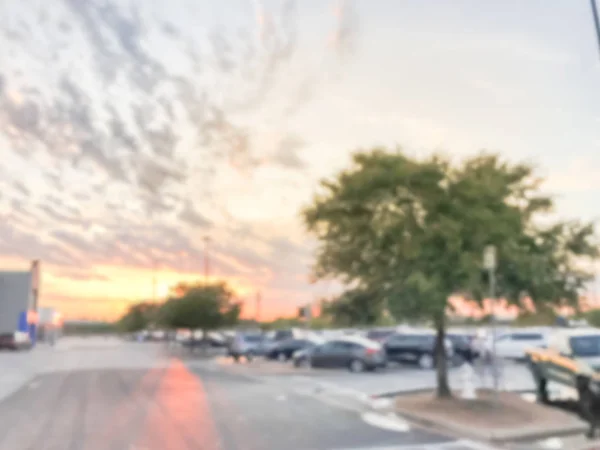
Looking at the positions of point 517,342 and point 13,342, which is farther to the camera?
point 13,342

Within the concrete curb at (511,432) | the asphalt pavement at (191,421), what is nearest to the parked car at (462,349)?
the asphalt pavement at (191,421)

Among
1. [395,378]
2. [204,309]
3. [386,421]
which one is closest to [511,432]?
[386,421]

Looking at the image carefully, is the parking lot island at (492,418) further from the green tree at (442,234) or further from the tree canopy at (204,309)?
the tree canopy at (204,309)

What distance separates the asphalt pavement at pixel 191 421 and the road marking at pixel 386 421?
0.8 inches

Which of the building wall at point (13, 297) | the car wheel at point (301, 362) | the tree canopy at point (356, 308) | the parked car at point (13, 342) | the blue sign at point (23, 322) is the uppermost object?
the building wall at point (13, 297)

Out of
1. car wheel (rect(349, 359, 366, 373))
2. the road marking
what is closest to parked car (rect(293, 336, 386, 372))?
car wheel (rect(349, 359, 366, 373))

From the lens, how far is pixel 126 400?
703 inches

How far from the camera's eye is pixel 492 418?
13430mm

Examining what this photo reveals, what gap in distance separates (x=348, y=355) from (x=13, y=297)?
157ft

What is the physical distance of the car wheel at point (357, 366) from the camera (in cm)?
2880

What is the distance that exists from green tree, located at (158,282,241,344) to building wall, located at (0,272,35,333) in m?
16.6

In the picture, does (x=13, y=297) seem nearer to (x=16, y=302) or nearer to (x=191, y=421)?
(x=16, y=302)

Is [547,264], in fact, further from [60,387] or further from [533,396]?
[60,387]

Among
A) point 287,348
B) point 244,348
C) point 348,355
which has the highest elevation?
point 244,348
